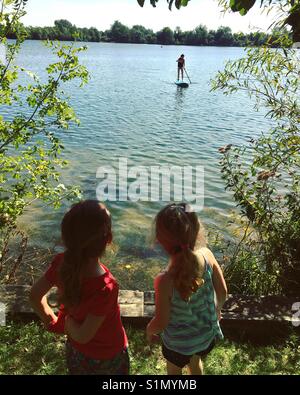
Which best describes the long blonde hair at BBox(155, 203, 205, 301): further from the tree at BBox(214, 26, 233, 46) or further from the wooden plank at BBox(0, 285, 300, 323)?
the tree at BBox(214, 26, 233, 46)

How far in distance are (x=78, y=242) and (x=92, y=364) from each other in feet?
2.81

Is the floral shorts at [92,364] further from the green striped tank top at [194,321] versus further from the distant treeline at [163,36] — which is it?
the distant treeline at [163,36]

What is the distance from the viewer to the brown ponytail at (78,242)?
7.21 ft

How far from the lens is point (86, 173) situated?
39.6 feet

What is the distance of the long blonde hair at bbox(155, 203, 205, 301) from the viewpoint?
2395mm

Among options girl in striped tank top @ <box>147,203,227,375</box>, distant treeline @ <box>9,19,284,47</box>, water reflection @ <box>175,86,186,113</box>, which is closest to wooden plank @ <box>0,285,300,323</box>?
girl in striped tank top @ <box>147,203,227,375</box>

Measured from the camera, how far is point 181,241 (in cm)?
241

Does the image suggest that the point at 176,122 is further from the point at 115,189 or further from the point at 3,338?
the point at 3,338

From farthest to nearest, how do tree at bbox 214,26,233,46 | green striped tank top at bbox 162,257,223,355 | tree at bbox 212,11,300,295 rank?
tree at bbox 214,26,233,46 < tree at bbox 212,11,300,295 < green striped tank top at bbox 162,257,223,355

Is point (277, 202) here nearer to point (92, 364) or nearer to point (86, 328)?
point (92, 364)

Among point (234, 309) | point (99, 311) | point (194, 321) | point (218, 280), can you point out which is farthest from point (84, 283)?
point (234, 309)

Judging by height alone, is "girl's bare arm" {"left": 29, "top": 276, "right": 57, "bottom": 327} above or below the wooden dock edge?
above

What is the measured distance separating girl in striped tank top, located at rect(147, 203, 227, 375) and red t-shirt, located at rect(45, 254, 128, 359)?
0.28m
